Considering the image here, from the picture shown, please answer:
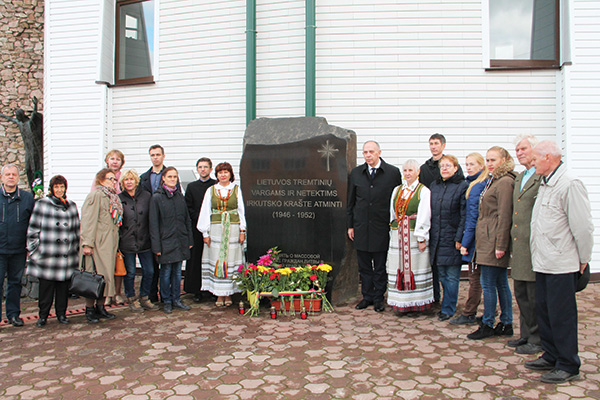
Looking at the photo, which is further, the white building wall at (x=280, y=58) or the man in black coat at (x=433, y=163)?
the white building wall at (x=280, y=58)

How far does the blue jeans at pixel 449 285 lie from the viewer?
5.12 meters

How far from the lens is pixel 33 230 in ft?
16.6

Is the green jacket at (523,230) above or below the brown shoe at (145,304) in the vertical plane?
above

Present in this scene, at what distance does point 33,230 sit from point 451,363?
4.10m

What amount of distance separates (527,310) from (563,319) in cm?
59

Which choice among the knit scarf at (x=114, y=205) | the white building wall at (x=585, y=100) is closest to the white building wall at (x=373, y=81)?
the white building wall at (x=585, y=100)

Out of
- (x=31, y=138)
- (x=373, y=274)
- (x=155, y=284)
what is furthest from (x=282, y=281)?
(x=31, y=138)

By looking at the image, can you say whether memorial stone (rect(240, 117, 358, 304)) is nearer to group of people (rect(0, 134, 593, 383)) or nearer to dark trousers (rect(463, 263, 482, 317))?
group of people (rect(0, 134, 593, 383))

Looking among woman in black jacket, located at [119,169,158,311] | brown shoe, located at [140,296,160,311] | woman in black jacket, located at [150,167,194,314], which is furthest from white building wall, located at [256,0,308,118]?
brown shoe, located at [140,296,160,311]

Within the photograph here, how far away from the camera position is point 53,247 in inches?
200

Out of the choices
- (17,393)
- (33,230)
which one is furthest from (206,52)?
(17,393)

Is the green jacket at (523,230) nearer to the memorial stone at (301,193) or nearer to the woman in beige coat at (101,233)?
the memorial stone at (301,193)

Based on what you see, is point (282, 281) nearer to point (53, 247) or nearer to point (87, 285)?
point (87, 285)

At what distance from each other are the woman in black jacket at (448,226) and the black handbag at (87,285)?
336cm
